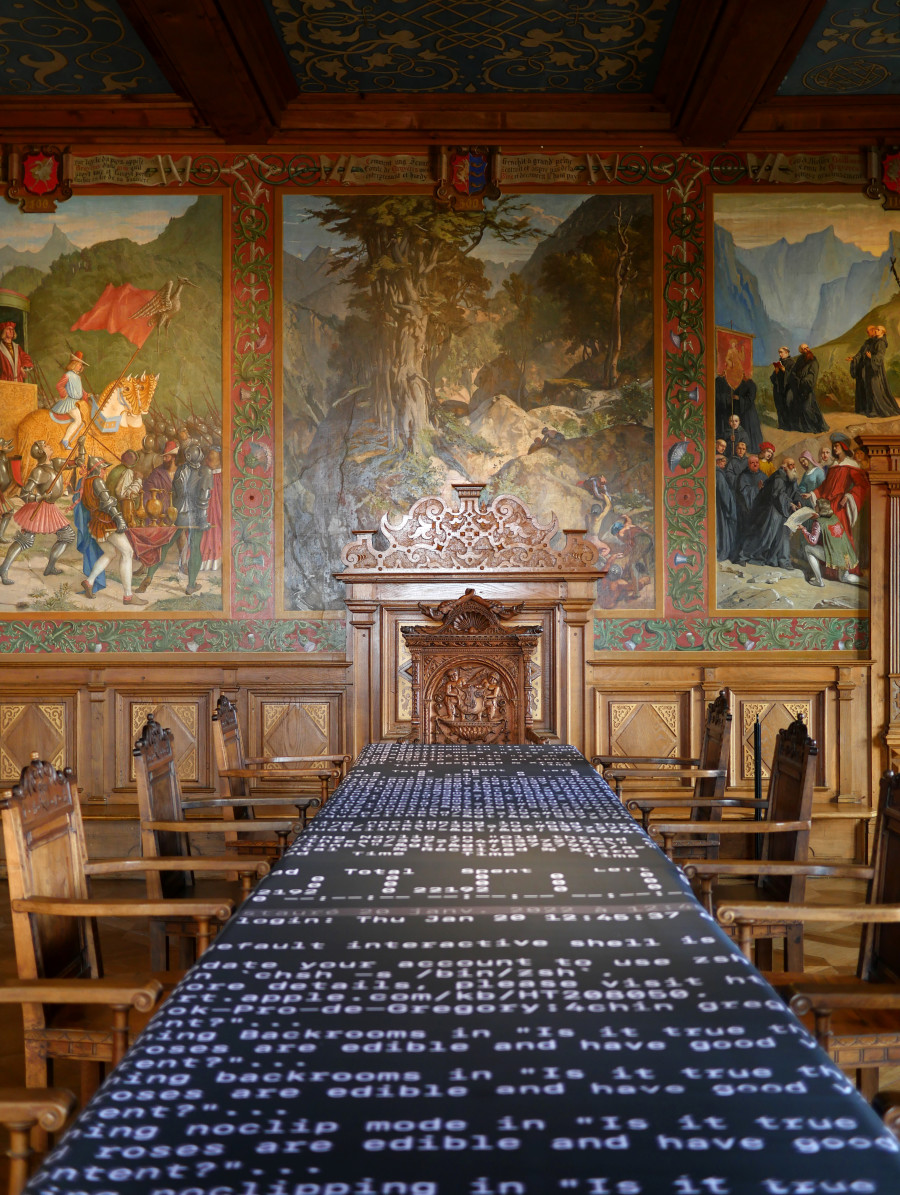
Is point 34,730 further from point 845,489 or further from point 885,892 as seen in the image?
point 845,489

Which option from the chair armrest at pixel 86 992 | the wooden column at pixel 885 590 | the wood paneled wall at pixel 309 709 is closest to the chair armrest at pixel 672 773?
the wood paneled wall at pixel 309 709

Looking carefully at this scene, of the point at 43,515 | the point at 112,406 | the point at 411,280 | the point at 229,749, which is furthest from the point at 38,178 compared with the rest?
the point at 229,749

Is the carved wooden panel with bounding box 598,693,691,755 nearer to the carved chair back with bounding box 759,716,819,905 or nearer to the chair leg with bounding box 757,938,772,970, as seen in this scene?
the carved chair back with bounding box 759,716,819,905

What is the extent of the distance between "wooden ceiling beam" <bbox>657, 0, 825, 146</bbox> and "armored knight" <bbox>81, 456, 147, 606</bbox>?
4578 mm

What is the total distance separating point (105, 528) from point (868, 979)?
18.3ft

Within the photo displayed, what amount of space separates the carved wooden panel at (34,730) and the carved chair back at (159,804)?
3.05 metres

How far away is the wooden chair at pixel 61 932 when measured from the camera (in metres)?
2.09

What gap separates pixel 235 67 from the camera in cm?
569

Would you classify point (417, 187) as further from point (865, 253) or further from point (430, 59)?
point (865, 253)

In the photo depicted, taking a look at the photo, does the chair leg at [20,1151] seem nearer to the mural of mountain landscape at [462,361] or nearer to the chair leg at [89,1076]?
the chair leg at [89,1076]

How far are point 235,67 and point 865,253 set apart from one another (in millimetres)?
4333

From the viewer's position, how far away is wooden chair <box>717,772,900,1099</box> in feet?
6.71

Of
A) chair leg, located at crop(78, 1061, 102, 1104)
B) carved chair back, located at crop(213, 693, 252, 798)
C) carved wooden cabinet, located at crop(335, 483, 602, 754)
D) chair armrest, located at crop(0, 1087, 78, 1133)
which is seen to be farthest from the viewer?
carved wooden cabinet, located at crop(335, 483, 602, 754)

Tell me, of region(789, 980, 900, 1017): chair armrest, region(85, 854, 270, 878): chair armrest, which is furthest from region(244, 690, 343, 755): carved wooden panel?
region(789, 980, 900, 1017): chair armrest
